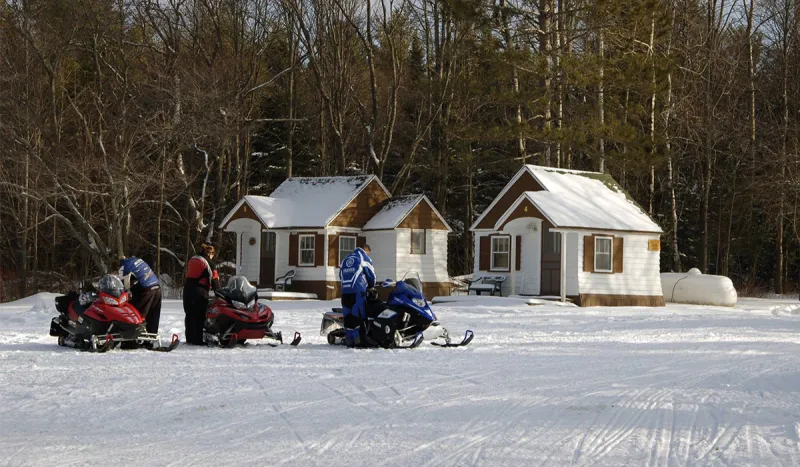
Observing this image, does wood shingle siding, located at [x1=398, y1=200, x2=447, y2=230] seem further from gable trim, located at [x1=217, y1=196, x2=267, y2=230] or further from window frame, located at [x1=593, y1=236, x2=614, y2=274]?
window frame, located at [x1=593, y1=236, x2=614, y2=274]

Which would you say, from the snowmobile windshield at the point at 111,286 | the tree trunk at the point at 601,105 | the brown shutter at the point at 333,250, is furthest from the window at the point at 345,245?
the snowmobile windshield at the point at 111,286

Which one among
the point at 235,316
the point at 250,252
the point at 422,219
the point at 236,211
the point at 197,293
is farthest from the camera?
the point at 250,252

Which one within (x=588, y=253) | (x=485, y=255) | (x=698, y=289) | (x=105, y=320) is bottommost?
(x=698, y=289)

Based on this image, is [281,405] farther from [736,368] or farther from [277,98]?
[277,98]

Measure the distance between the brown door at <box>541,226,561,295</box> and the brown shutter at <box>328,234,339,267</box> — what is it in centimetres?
712

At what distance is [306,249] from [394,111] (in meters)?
7.46

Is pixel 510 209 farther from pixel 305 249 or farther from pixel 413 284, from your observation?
pixel 413 284

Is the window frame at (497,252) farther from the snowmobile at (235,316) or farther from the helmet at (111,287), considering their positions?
the helmet at (111,287)

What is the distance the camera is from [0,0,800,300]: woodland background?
33062mm

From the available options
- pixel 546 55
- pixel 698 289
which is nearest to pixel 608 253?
pixel 698 289

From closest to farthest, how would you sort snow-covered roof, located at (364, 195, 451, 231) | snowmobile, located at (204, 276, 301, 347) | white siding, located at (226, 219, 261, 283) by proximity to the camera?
snowmobile, located at (204, 276, 301, 347)
snow-covered roof, located at (364, 195, 451, 231)
white siding, located at (226, 219, 261, 283)

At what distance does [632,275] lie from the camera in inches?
1226

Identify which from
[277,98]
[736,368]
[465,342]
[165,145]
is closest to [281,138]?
[277,98]

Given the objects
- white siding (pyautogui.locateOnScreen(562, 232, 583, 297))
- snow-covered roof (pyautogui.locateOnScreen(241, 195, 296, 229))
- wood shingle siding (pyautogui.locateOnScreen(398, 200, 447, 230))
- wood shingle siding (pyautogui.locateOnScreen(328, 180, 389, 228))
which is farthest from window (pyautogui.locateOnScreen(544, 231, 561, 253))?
snow-covered roof (pyautogui.locateOnScreen(241, 195, 296, 229))
